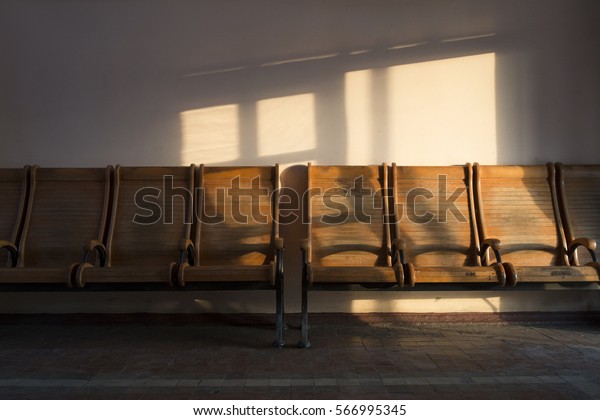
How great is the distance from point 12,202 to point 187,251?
4.63 feet

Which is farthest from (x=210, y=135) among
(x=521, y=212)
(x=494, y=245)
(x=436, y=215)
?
(x=521, y=212)

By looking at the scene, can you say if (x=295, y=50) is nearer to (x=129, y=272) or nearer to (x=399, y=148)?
(x=399, y=148)

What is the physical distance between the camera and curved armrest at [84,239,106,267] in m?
2.94

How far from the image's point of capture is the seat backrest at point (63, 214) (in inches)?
126

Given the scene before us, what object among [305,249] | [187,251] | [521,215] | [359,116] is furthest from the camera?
[359,116]

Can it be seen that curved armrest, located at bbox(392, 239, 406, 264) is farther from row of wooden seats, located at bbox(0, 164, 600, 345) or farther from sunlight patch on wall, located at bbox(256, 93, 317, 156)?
sunlight patch on wall, located at bbox(256, 93, 317, 156)

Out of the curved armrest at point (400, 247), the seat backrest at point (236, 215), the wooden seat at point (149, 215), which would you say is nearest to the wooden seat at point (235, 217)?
the seat backrest at point (236, 215)

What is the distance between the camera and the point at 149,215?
3.33 metres

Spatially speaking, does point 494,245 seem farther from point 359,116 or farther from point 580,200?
point 359,116

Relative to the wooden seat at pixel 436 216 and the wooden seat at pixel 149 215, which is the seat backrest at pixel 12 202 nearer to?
the wooden seat at pixel 149 215

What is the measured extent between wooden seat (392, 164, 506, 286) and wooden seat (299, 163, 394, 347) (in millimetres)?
125

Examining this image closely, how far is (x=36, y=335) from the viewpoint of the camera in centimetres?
321

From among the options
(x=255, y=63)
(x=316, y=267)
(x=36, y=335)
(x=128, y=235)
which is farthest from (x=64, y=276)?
(x=255, y=63)

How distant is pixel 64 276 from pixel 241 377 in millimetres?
1271
